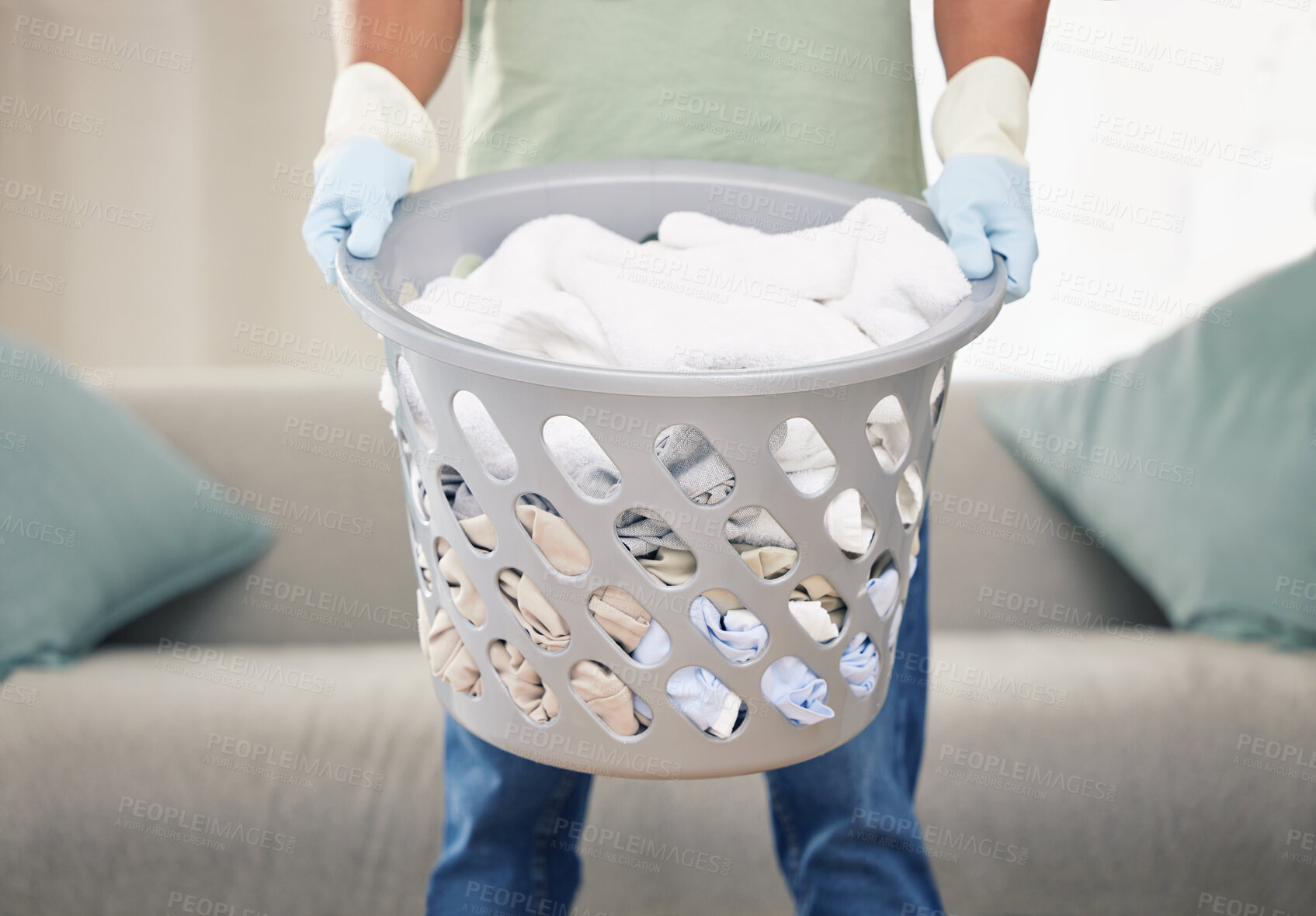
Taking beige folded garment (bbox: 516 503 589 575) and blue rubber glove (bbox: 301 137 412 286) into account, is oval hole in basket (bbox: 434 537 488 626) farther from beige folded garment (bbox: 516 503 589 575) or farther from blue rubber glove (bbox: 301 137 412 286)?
blue rubber glove (bbox: 301 137 412 286)

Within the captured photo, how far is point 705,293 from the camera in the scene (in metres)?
0.53

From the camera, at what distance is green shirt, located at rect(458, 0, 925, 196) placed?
0.77 metres

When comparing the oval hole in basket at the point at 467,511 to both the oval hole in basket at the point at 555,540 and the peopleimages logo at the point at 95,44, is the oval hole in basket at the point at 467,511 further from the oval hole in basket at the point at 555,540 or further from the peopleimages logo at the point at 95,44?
the peopleimages logo at the point at 95,44

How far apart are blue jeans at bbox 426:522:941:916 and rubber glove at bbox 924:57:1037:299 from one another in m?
0.24

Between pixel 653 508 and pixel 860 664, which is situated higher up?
pixel 653 508

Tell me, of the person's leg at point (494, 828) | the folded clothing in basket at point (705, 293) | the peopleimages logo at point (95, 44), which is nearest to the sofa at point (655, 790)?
the person's leg at point (494, 828)

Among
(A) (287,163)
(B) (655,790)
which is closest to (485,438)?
(B) (655,790)

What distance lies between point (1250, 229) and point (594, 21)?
1.50 metres

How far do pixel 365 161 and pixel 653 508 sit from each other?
12.9 inches

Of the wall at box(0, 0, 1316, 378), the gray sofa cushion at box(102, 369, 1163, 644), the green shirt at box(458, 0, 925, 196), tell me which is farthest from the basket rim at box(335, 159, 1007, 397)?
the wall at box(0, 0, 1316, 378)

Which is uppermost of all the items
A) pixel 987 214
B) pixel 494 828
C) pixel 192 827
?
pixel 987 214

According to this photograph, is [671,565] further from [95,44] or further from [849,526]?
[95,44]

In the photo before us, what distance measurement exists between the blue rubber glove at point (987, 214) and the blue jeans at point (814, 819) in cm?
24

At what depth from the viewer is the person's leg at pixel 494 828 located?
727mm
